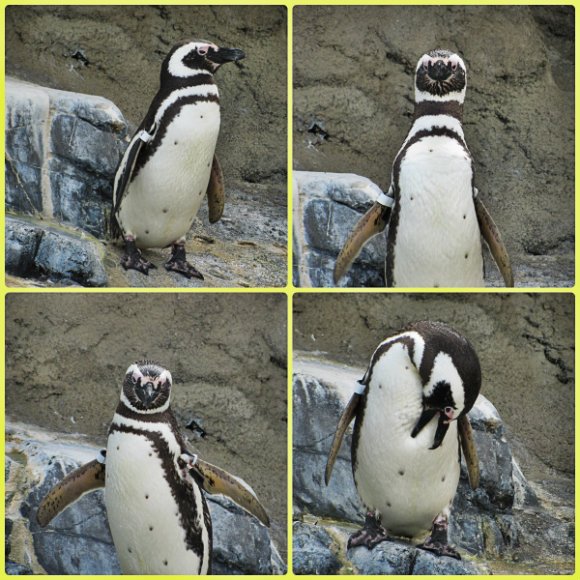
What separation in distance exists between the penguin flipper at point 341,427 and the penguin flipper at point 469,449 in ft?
0.72

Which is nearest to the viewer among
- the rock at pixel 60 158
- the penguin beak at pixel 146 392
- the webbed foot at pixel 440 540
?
the penguin beak at pixel 146 392

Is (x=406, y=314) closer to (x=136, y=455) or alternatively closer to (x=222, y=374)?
(x=222, y=374)

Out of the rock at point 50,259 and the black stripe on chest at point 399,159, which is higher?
the black stripe on chest at point 399,159

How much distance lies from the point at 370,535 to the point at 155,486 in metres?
0.48

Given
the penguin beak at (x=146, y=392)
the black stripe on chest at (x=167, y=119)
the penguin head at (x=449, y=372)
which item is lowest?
the penguin beak at (x=146, y=392)

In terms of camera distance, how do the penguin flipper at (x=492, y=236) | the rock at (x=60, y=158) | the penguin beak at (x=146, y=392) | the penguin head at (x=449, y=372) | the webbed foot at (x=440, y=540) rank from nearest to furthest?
1. the penguin head at (x=449, y=372)
2. the penguin beak at (x=146, y=392)
3. the webbed foot at (x=440, y=540)
4. the penguin flipper at (x=492, y=236)
5. the rock at (x=60, y=158)

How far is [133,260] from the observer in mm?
3250

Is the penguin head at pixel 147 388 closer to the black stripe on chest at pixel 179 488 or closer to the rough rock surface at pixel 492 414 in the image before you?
the black stripe on chest at pixel 179 488

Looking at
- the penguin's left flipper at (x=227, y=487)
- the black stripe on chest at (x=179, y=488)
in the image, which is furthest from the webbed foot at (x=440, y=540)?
the black stripe on chest at (x=179, y=488)

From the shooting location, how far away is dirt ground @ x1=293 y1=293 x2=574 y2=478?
3484 millimetres

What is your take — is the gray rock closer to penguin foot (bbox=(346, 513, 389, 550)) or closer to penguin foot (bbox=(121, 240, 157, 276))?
penguin foot (bbox=(346, 513, 389, 550))

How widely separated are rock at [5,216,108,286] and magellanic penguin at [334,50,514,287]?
63 centimetres

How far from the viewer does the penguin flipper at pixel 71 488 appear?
3025 millimetres

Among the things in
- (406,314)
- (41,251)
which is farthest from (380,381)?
(41,251)
